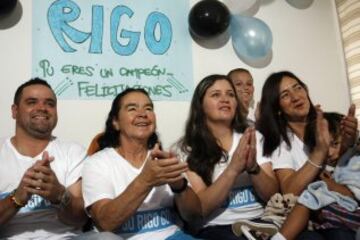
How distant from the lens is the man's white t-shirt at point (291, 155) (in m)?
1.84

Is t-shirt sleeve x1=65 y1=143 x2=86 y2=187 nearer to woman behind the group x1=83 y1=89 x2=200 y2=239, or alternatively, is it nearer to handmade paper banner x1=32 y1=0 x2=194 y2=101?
woman behind the group x1=83 y1=89 x2=200 y2=239

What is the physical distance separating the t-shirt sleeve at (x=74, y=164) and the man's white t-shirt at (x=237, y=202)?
455 millimetres

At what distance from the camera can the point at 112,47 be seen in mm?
2383

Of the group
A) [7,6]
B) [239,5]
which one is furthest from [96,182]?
[239,5]

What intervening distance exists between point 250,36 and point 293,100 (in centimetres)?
70

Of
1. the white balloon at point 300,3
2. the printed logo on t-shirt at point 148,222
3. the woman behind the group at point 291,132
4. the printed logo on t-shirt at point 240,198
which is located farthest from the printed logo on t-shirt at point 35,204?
the white balloon at point 300,3

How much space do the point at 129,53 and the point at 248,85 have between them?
2.50 feet

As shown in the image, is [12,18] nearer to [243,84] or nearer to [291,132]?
[243,84]

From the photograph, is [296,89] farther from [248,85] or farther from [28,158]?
[28,158]

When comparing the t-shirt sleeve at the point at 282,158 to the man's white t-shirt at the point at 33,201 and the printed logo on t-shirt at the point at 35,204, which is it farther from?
the printed logo on t-shirt at the point at 35,204

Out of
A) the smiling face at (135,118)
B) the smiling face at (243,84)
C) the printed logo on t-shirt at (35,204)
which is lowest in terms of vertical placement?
the printed logo on t-shirt at (35,204)

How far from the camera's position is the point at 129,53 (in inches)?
95.0

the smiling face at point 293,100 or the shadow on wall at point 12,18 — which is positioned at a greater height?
the shadow on wall at point 12,18

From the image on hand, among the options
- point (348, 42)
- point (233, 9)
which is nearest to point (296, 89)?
point (233, 9)
